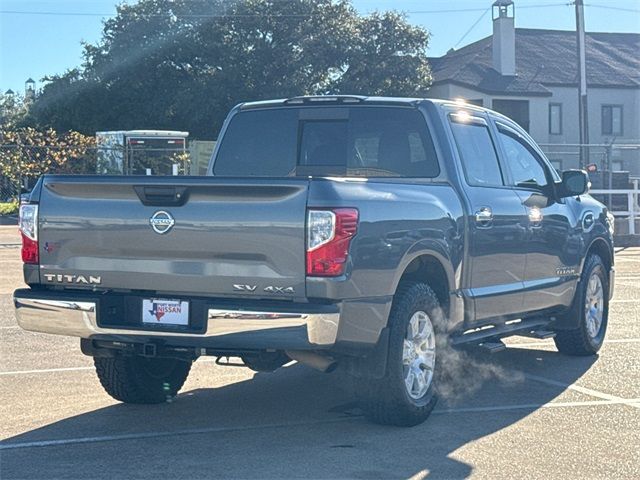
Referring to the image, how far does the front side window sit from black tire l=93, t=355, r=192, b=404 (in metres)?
2.94

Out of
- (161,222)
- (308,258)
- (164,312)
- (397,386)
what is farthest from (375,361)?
(161,222)

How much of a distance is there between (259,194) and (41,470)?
5.96 feet

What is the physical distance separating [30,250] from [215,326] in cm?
135

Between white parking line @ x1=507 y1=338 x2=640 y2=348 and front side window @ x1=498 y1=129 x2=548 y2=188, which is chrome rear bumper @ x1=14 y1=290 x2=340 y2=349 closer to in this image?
front side window @ x1=498 y1=129 x2=548 y2=188

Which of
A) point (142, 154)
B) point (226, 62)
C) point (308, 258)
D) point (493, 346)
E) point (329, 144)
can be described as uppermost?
point (226, 62)

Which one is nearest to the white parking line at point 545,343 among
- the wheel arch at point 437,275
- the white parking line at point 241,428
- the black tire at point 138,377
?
the white parking line at point 241,428

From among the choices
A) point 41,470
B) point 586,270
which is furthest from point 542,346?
point 41,470

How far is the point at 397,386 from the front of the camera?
6.28 metres

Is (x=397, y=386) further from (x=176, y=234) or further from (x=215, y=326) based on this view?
(x=176, y=234)

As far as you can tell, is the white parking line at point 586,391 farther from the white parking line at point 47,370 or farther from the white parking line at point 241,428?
the white parking line at point 47,370

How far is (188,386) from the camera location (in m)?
7.91

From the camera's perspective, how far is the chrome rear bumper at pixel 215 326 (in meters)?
5.67

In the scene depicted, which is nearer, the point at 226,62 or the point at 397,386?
the point at 397,386

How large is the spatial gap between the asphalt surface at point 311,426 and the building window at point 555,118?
43.0 meters
